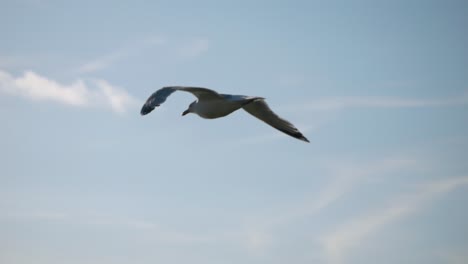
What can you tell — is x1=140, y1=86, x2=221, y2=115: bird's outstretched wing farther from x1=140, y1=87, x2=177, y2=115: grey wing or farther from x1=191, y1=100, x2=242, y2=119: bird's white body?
x1=191, y1=100, x2=242, y2=119: bird's white body

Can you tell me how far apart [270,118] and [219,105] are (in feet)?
8.28

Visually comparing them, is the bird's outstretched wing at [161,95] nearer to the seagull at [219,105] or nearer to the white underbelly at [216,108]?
the seagull at [219,105]

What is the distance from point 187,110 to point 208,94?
56.8 inches

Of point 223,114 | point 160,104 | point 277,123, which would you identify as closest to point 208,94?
point 223,114

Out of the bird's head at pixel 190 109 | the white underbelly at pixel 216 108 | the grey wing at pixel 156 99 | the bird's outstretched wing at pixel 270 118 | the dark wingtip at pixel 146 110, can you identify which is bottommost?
the dark wingtip at pixel 146 110

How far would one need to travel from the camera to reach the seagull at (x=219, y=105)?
45.4ft

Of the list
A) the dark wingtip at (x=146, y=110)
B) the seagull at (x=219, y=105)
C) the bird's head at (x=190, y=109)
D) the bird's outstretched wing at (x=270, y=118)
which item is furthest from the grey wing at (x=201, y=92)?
the bird's outstretched wing at (x=270, y=118)

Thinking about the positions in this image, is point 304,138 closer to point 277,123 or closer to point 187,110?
point 277,123

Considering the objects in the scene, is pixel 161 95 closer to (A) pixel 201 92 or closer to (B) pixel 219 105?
(A) pixel 201 92

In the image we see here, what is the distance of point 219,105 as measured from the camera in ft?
48.9


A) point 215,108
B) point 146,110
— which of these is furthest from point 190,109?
point 146,110

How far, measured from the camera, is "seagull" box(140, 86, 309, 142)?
45.4 feet

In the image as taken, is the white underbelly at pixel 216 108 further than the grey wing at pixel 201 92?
Yes

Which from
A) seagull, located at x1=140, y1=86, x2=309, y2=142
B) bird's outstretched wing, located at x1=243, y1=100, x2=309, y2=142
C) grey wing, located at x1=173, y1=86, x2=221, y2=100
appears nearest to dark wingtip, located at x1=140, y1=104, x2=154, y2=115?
seagull, located at x1=140, y1=86, x2=309, y2=142
